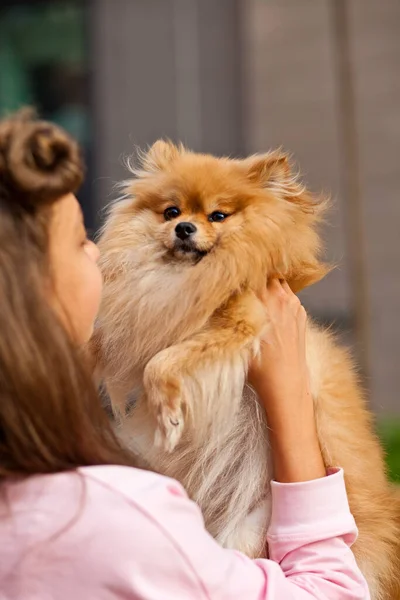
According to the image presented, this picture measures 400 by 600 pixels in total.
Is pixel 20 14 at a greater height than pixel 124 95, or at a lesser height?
greater

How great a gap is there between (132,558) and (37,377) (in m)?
0.22

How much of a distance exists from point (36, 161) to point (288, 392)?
1.82ft

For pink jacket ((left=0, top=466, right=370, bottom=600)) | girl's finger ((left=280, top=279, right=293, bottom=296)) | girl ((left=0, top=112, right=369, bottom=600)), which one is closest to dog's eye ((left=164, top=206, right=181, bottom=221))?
girl's finger ((left=280, top=279, right=293, bottom=296))

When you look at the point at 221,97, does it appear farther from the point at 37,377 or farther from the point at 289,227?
the point at 37,377

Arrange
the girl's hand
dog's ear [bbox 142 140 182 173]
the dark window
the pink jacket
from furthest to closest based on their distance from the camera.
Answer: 1. the dark window
2. dog's ear [bbox 142 140 182 173]
3. the girl's hand
4. the pink jacket

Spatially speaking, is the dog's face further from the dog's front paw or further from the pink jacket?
the pink jacket

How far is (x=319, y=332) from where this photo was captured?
5.06 feet

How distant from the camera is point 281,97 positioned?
485cm

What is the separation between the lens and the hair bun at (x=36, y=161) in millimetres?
894

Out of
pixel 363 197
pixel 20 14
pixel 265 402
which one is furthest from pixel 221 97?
pixel 265 402

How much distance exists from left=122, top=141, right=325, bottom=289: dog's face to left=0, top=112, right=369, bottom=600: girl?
1.63 feet

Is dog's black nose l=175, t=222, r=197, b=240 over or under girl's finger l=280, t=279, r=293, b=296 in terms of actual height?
over

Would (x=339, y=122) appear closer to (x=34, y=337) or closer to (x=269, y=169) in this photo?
(x=269, y=169)

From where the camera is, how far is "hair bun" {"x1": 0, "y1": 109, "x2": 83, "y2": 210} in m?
0.89
